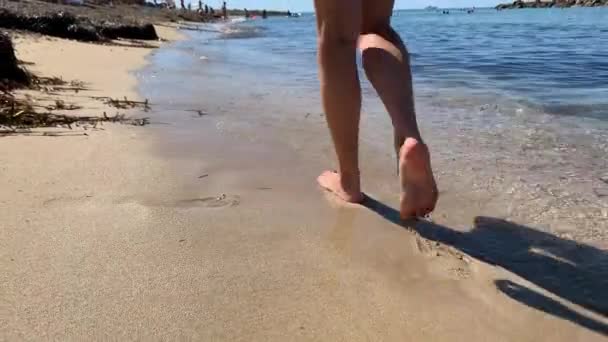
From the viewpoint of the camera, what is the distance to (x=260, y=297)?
1.15 metres

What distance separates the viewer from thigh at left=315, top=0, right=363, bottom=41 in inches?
58.7

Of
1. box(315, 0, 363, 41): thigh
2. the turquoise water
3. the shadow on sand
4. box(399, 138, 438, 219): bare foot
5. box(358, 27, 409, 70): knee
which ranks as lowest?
the shadow on sand

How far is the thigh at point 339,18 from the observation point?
1.49m

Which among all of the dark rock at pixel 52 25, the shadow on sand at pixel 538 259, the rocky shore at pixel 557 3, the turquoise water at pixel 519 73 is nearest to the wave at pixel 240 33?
the dark rock at pixel 52 25

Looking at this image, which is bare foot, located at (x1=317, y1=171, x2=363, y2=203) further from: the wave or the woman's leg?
the wave

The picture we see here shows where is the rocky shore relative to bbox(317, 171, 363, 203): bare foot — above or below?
above

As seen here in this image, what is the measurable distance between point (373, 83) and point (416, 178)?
363 mm

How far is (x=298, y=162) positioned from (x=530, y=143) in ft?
3.67

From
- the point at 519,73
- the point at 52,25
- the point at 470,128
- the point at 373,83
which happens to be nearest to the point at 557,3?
the point at 52,25

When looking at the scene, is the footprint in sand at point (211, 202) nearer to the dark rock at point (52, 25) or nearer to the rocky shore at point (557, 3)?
the dark rock at point (52, 25)

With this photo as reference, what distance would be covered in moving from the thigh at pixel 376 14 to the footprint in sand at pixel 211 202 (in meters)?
0.69

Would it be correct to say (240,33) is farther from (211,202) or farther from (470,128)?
(211,202)

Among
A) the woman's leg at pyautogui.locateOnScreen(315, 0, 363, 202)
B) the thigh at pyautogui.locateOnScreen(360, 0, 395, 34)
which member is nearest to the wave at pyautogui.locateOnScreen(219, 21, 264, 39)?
the thigh at pyautogui.locateOnScreen(360, 0, 395, 34)

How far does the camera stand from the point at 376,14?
169 cm
